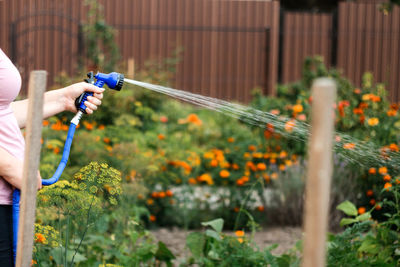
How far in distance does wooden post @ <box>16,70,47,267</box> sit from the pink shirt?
36cm

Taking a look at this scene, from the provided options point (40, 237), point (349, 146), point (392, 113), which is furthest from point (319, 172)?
point (392, 113)

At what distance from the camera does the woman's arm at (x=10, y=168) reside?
1762 mm

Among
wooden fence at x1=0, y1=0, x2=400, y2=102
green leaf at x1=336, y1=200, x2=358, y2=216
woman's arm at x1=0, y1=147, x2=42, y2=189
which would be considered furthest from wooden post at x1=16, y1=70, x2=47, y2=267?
wooden fence at x1=0, y1=0, x2=400, y2=102

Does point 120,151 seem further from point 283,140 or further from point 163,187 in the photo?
point 283,140

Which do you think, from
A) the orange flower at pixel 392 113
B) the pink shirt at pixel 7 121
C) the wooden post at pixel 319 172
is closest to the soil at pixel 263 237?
the orange flower at pixel 392 113

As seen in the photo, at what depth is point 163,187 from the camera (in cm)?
414

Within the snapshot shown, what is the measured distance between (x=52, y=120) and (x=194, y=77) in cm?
666

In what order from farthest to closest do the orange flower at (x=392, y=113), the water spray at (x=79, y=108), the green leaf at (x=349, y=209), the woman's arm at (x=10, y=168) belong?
the orange flower at (x=392, y=113)
the green leaf at (x=349, y=209)
the water spray at (x=79, y=108)
the woman's arm at (x=10, y=168)

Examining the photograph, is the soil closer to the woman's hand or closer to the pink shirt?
the woman's hand

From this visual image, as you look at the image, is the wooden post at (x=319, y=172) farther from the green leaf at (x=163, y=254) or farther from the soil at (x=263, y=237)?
the soil at (x=263, y=237)

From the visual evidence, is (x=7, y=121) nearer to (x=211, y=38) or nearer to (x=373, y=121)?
(x=373, y=121)

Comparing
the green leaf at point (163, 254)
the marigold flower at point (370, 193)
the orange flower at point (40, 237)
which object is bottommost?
the green leaf at point (163, 254)

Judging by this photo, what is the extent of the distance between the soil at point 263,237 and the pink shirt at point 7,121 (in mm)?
1946

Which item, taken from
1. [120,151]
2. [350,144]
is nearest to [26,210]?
[350,144]
